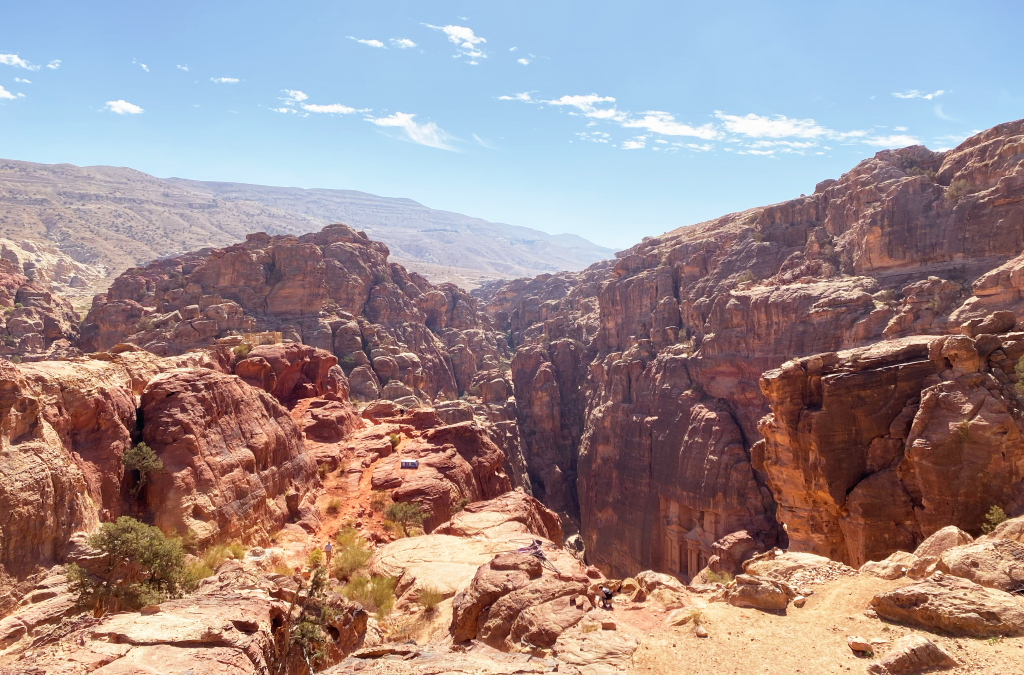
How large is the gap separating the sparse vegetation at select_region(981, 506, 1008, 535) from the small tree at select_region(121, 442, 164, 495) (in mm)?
22459

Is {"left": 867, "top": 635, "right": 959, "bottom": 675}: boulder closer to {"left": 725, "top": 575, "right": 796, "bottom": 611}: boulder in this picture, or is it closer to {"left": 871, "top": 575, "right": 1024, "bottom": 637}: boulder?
{"left": 871, "top": 575, "right": 1024, "bottom": 637}: boulder

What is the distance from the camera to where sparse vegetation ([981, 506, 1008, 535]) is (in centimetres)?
1630

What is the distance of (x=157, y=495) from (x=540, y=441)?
56524 mm

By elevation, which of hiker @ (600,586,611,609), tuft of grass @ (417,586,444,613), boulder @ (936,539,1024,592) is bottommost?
tuft of grass @ (417,586,444,613)

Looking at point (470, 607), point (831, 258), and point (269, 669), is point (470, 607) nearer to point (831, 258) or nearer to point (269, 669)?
point (269, 669)

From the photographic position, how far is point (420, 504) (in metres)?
23.5

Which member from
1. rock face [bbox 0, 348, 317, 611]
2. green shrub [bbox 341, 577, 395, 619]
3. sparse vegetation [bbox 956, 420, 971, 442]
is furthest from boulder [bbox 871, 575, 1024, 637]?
rock face [bbox 0, 348, 317, 611]

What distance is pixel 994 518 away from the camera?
16.4 m

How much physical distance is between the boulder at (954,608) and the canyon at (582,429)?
0.05 meters

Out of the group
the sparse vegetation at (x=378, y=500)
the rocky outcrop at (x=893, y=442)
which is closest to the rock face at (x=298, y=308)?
the sparse vegetation at (x=378, y=500)

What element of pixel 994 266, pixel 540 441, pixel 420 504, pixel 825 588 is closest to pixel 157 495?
pixel 420 504

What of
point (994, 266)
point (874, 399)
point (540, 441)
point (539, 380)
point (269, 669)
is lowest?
point (540, 441)

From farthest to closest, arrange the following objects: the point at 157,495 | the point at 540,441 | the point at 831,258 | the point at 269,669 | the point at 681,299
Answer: the point at 540,441 → the point at 681,299 → the point at 831,258 → the point at 157,495 → the point at 269,669

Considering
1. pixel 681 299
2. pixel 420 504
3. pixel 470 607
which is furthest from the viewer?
pixel 681 299
